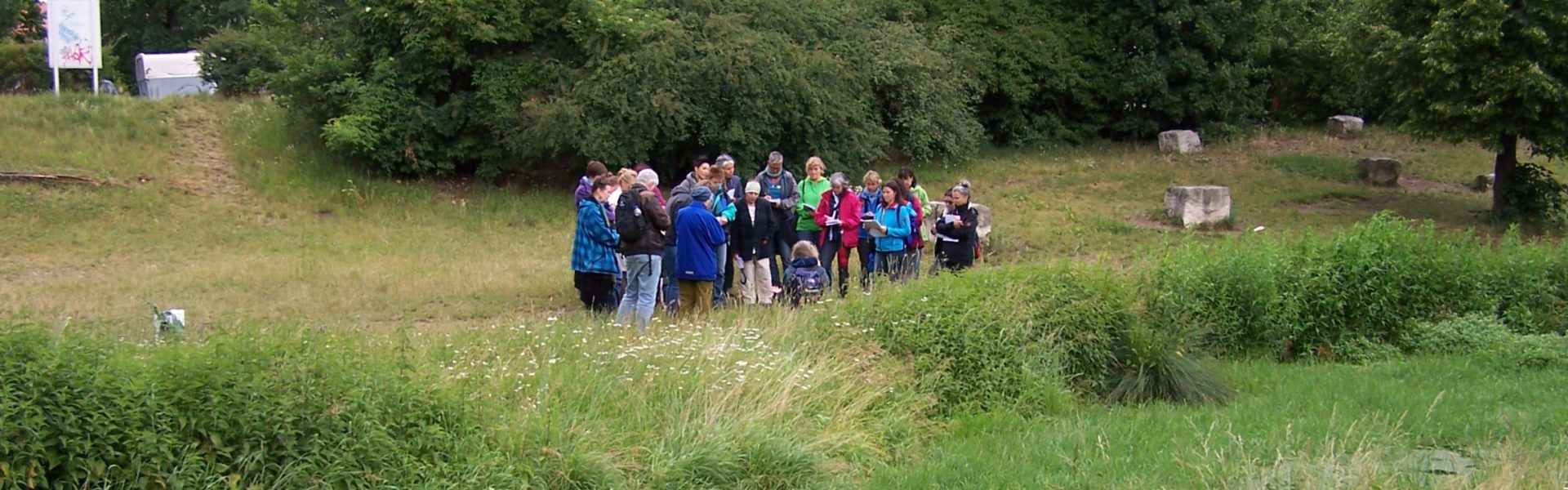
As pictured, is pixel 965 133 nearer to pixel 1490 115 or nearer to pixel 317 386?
pixel 1490 115

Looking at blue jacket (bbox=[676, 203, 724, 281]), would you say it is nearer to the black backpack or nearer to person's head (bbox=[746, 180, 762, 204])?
the black backpack

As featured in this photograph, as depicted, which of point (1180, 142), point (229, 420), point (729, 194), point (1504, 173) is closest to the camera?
point (229, 420)

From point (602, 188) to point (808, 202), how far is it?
288 centimetres

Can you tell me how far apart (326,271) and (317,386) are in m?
9.20

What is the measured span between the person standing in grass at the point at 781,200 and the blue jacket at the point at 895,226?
906 mm

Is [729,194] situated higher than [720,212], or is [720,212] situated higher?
[729,194]

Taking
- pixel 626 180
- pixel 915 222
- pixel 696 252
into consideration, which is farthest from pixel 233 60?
pixel 696 252

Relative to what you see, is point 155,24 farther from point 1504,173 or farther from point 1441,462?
point 1441,462

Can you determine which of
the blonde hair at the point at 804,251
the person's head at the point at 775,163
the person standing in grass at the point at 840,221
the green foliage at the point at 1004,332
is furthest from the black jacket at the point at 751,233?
the green foliage at the point at 1004,332

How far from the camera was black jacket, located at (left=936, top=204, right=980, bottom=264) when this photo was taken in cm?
1280

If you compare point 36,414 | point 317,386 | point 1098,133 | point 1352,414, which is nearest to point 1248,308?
point 1352,414

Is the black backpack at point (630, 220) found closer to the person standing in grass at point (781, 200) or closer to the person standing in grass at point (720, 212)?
the person standing in grass at point (720, 212)

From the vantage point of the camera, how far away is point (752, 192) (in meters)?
11.9

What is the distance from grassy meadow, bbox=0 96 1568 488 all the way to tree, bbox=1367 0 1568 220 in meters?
4.54
